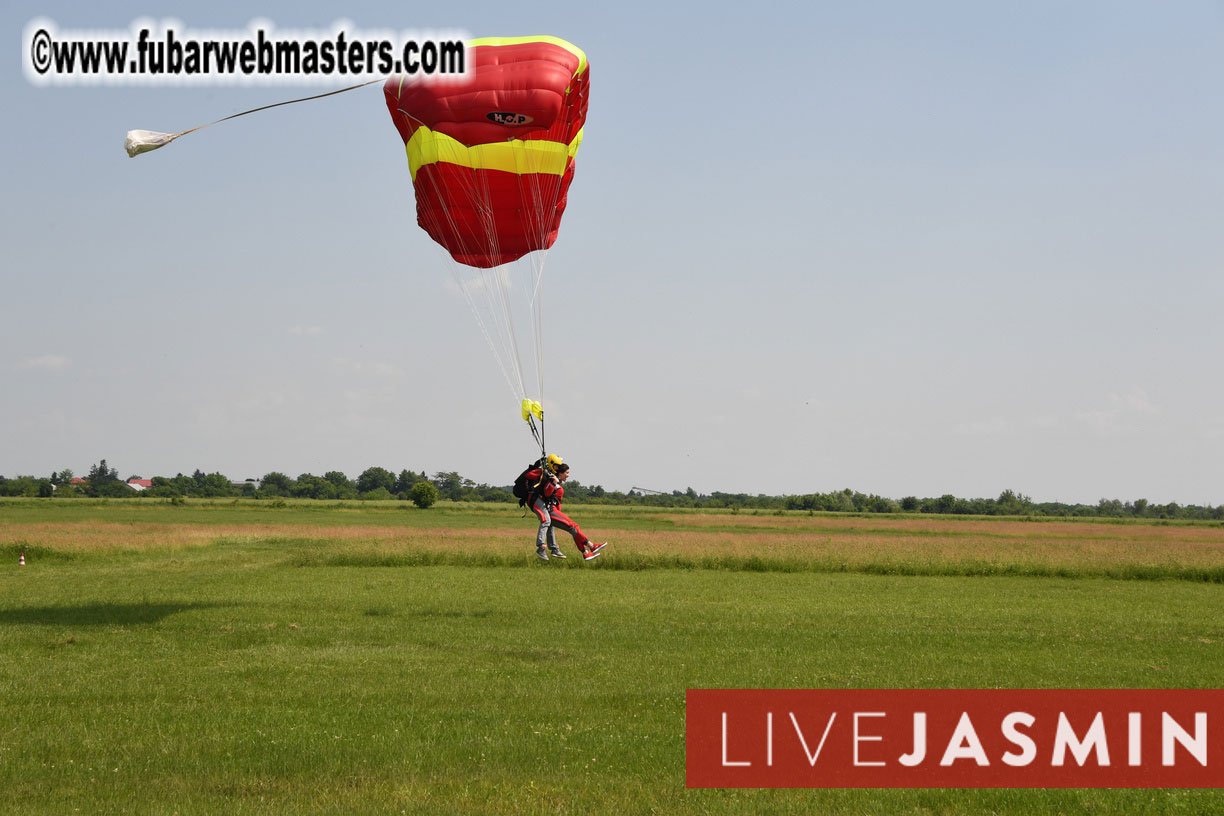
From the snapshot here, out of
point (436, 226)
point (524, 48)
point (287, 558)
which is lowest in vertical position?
point (287, 558)

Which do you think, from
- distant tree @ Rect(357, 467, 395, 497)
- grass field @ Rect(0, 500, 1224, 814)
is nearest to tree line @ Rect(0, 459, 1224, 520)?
distant tree @ Rect(357, 467, 395, 497)

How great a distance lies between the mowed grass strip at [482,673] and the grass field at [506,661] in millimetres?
51

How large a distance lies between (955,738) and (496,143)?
1133 centimetres

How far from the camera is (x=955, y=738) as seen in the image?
9906 millimetres

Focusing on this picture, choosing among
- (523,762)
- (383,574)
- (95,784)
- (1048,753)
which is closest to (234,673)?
(95,784)

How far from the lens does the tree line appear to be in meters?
125

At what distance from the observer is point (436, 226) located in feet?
56.4

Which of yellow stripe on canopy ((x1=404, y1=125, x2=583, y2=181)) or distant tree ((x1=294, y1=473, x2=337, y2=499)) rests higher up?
yellow stripe on canopy ((x1=404, y1=125, x2=583, y2=181))

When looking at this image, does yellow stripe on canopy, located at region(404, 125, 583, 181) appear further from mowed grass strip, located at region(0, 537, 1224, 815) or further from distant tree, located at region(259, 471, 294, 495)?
distant tree, located at region(259, 471, 294, 495)

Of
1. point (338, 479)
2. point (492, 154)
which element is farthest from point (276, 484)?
point (492, 154)

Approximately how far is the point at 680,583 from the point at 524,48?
1513cm

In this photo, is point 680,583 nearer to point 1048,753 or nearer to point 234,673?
point 234,673

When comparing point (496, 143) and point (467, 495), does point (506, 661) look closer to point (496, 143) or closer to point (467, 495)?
point (496, 143)

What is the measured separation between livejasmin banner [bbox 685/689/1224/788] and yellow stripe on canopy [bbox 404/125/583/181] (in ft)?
31.0
